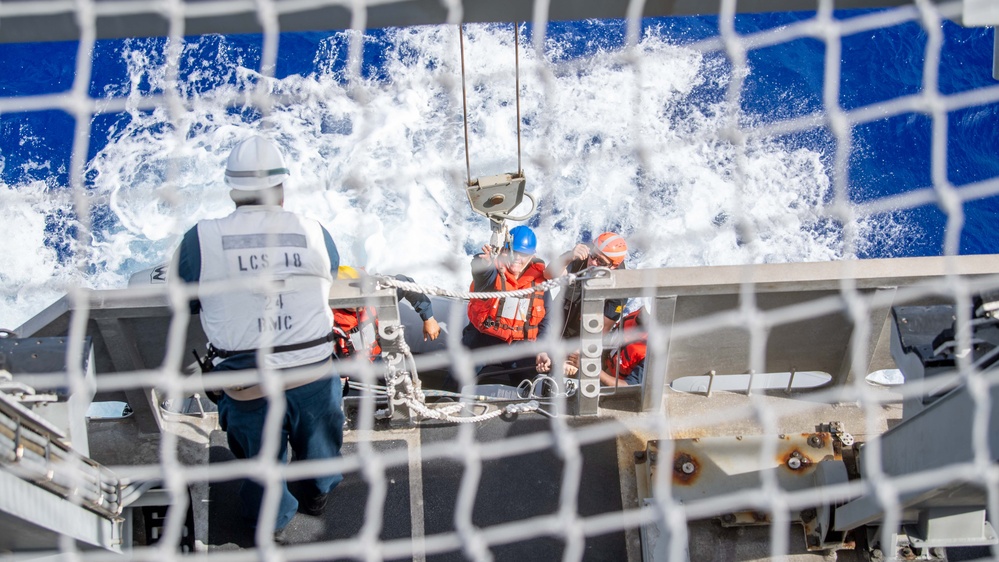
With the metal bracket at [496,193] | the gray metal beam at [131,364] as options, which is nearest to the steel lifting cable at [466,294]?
the gray metal beam at [131,364]

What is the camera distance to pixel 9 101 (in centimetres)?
240

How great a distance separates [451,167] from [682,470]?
4316 millimetres

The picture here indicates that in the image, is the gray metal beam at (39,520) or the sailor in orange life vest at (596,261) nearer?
the gray metal beam at (39,520)

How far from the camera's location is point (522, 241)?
4.40 metres

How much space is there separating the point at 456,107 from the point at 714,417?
182 inches

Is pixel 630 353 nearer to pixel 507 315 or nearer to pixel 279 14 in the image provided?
pixel 507 315

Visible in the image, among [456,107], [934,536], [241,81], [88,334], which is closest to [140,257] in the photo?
[241,81]

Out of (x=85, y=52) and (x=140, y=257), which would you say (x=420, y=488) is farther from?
(x=140, y=257)

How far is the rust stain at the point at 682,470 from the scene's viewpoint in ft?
10.3

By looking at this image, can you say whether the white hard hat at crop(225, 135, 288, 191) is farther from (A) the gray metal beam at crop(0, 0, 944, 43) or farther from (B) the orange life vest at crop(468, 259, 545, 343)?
(B) the orange life vest at crop(468, 259, 545, 343)

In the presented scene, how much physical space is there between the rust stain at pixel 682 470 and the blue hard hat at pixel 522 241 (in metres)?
1.45

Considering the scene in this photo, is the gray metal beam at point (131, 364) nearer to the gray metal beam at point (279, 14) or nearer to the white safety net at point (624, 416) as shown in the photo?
the white safety net at point (624, 416)

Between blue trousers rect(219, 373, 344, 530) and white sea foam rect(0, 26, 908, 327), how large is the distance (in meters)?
3.26

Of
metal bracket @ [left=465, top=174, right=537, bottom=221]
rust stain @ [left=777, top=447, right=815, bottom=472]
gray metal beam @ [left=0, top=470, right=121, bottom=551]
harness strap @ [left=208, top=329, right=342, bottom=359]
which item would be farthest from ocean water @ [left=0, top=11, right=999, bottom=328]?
gray metal beam @ [left=0, top=470, right=121, bottom=551]
